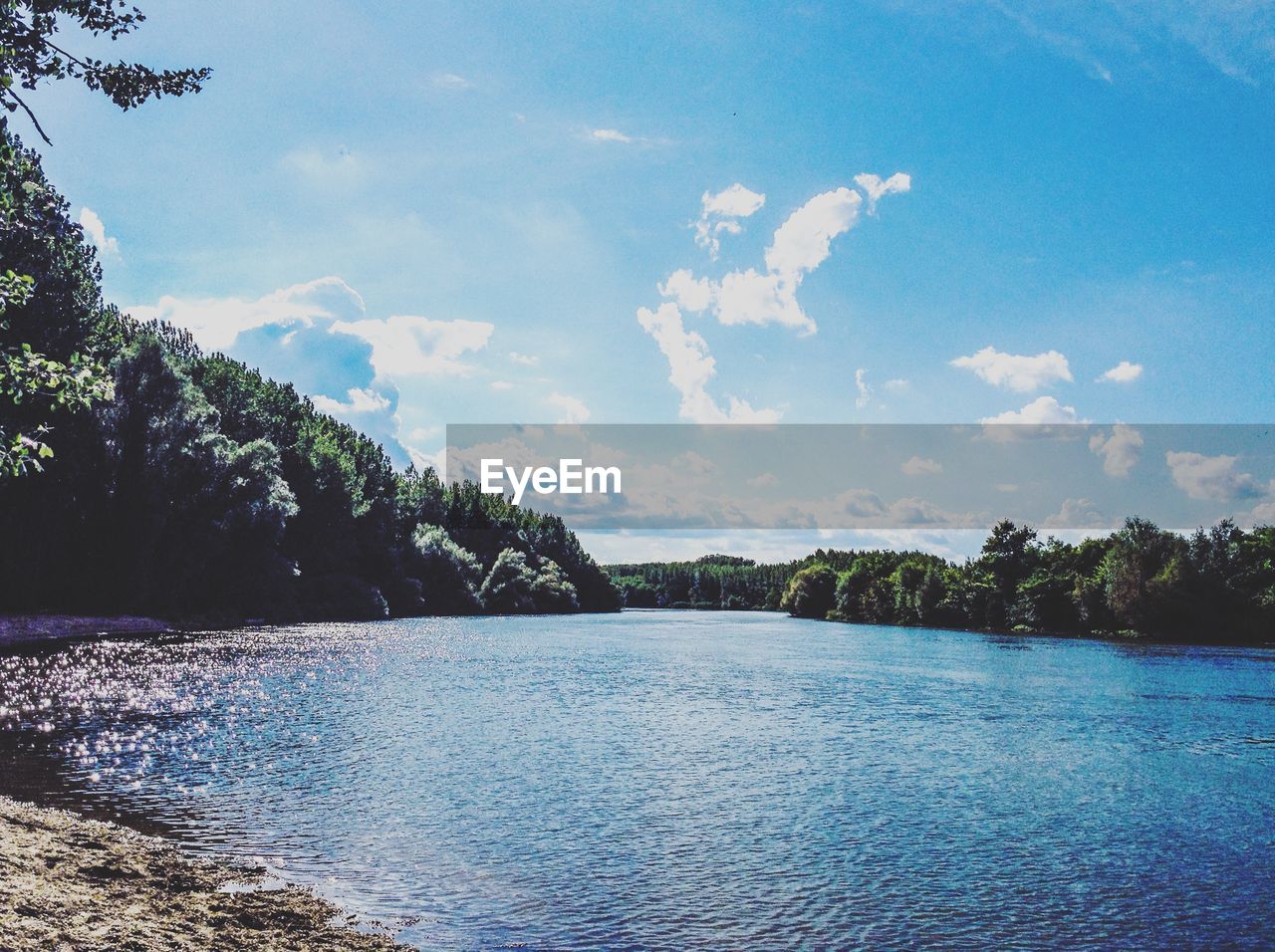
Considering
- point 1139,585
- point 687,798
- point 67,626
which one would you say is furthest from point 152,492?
point 1139,585

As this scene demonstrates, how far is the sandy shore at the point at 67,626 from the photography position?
6738 centimetres

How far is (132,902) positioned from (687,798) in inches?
589

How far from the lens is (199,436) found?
85.1 metres

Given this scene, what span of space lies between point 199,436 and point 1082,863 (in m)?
84.8

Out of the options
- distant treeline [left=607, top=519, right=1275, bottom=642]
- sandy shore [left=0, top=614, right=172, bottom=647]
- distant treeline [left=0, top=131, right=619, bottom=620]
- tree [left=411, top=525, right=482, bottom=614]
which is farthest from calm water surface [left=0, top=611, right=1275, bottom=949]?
tree [left=411, top=525, right=482, bottom=614]

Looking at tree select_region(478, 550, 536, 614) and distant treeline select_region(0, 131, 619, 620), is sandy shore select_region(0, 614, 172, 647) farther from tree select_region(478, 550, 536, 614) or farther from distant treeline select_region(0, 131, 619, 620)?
tree select_region(478, 550, 536, 614)

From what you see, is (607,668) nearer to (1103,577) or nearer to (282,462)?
(282,462)

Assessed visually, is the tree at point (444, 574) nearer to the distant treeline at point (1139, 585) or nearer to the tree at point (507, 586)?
the tree at point (507, 586)

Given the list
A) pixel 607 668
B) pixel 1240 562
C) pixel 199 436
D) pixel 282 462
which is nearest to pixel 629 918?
pixel 607 668

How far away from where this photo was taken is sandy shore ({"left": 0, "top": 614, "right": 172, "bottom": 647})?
221 ft

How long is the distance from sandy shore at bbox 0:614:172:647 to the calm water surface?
18.6 metres

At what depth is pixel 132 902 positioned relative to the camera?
13211 mm

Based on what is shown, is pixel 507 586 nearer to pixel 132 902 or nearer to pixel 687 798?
pixel 687 798

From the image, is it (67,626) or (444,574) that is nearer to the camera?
(67,626)
